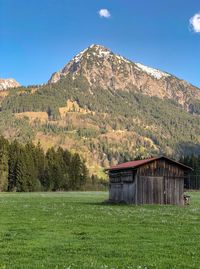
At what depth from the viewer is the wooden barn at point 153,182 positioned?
57356 millimetres

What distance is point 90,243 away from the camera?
20.2 metres

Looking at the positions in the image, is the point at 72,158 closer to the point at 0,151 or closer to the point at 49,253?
the point at 0,151

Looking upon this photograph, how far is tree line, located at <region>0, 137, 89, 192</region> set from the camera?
13950 centimetres

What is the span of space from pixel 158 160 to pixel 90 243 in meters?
39.2

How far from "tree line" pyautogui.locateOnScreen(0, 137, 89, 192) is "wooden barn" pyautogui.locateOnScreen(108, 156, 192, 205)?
83387 millimetres

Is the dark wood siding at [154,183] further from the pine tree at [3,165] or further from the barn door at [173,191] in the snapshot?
the pine tree at [3,165]

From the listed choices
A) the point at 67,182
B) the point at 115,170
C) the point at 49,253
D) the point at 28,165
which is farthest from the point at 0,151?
the point at 49,253

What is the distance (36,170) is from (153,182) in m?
95.1

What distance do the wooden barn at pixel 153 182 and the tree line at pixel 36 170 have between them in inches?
3283

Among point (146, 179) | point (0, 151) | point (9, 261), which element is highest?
point (0, 151)

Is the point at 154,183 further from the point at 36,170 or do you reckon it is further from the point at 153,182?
the point at 36,170

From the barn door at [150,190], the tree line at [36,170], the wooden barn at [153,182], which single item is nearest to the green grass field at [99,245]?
the barn door at [150,190]

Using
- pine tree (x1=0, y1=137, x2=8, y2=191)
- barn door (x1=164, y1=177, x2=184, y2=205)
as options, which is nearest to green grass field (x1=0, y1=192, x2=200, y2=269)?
barn door (x1=164, y1=177, x2=184, y2=205)

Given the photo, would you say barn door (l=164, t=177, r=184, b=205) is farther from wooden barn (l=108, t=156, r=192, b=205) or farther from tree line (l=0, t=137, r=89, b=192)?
tree line (l=0, t=137, r=89, b=192)
